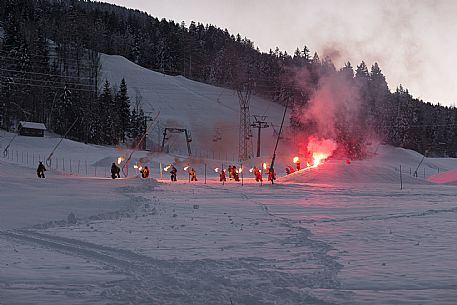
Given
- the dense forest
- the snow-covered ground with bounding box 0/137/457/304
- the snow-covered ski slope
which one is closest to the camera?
the snow-covered ground with bounding box 0/137/457/304

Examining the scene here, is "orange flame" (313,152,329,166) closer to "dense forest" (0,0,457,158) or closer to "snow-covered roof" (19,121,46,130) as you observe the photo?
"dense forest" (0,0,457,158)

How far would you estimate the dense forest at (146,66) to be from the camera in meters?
75.7

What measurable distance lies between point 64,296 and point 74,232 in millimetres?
6699

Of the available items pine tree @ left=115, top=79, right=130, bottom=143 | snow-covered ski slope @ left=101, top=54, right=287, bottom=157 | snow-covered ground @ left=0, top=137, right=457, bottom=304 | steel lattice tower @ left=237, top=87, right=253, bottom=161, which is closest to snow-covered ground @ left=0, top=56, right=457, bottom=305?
snow-covered ground @ left=0, top=137, right=457, bottom=304

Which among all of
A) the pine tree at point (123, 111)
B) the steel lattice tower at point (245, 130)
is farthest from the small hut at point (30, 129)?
the steel lattice tower at point (245, 130)

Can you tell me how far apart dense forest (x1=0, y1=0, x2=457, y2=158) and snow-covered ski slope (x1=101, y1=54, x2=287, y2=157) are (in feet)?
20.9

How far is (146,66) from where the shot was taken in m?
162

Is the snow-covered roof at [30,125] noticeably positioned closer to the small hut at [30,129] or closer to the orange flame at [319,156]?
the small hut at [30,129]

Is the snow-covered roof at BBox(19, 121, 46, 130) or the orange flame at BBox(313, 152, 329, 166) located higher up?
the snow-covered roof at BBox(19, 121, 46, 130)

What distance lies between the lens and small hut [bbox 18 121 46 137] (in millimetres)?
71500

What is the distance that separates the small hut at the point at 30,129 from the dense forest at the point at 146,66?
A: 2226 mm

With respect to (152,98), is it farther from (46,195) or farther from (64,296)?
(64,296)

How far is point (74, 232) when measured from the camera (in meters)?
14.2

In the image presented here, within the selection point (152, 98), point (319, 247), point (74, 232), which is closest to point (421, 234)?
point (319, 247)
